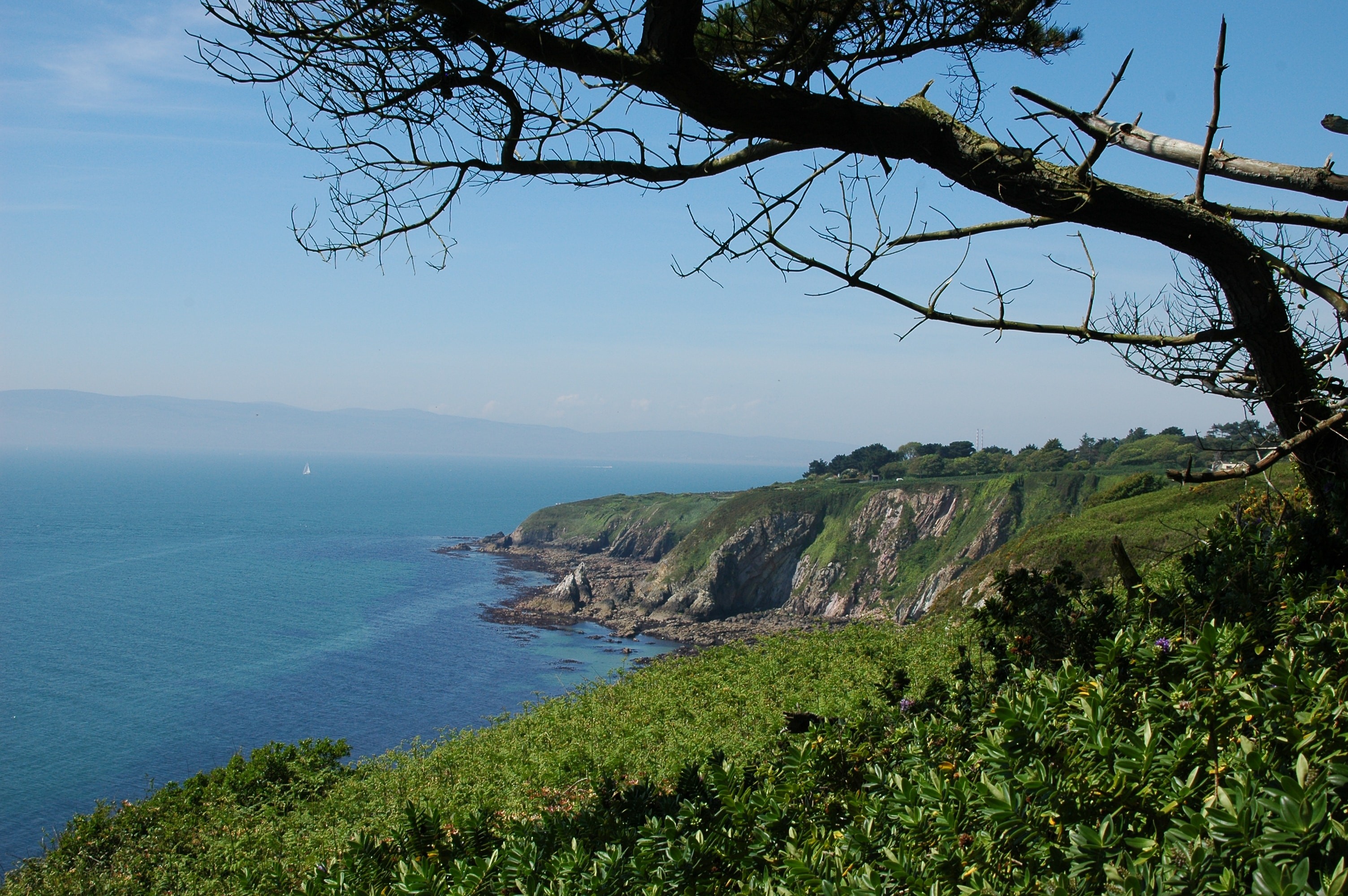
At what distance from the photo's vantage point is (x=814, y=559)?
6875cm

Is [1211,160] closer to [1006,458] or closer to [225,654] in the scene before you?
[225,654]

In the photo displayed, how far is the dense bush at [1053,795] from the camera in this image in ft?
6.08

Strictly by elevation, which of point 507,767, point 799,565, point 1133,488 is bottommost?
point 799,565

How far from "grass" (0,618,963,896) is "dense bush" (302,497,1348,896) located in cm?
306

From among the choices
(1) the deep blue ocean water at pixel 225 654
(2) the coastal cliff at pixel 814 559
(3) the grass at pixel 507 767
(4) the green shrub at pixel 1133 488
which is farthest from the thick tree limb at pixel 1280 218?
(2) the coastal cliff at pixel 814 559

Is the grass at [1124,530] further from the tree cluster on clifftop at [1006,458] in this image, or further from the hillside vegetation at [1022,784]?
the tree cluster on clifftop at [1006,458]

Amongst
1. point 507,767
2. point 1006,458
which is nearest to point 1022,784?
point 507,767

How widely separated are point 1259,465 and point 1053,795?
2.57 m

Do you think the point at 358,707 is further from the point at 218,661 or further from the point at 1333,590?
the point at 1333,590

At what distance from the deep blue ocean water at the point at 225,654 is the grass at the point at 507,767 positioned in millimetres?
6161

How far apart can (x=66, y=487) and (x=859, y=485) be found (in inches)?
7106

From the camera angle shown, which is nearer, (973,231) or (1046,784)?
(1046,784)

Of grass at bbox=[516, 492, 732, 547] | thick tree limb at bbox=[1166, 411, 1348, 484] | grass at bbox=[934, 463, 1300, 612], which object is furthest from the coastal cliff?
thick tree limb at bbox=[1166, 411, 1348, 484]

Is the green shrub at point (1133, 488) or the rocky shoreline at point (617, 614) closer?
the green shrub at point (1133, 488)
